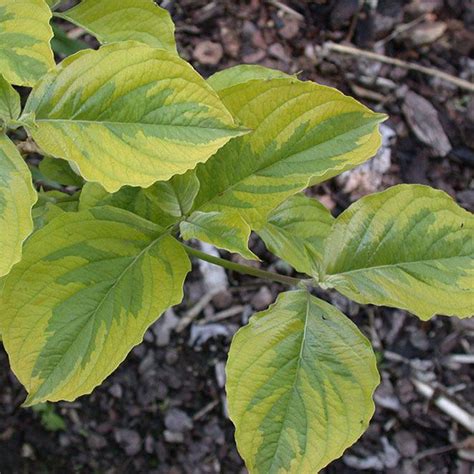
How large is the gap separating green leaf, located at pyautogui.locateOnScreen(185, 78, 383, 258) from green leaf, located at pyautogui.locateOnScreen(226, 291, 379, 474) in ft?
0.70

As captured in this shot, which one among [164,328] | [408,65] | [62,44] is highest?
[62,44]

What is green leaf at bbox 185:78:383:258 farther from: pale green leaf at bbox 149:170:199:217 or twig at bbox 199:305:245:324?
twig at bbox 199:305:245:324

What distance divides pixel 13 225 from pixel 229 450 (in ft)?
5.19

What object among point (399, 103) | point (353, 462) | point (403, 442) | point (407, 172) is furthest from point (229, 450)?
point (399, 103)

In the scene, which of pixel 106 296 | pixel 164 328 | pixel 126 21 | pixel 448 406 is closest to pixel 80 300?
pixel 106 296

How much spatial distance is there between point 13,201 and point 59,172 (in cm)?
55

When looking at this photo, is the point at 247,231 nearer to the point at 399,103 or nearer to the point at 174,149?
the point at 174,149

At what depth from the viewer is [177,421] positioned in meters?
2.35

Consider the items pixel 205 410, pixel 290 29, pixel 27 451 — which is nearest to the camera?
pixel 27 451

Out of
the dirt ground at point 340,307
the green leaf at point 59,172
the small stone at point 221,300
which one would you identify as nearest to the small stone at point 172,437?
the dirt ground at point 340,307

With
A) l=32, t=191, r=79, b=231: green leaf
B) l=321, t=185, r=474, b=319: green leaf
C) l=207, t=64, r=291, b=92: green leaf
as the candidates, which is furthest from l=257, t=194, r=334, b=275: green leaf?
l=32, t=191, r=79, b=231: green leaf

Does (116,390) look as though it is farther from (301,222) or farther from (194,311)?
(301,222)

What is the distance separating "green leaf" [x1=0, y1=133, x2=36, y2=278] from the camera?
1.00 meters

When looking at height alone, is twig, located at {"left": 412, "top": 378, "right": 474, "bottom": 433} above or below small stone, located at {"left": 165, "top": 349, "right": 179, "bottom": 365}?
below
